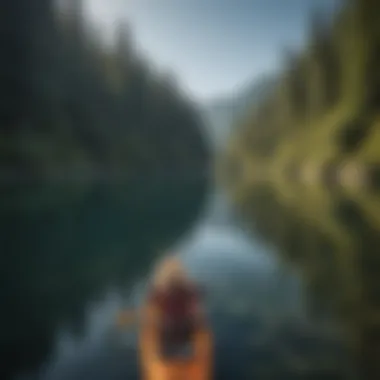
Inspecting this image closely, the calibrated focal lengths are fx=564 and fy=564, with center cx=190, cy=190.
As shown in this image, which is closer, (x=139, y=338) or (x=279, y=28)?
(x=139, y=338)

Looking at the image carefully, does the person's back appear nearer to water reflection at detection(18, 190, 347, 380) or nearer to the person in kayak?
the person in kayak

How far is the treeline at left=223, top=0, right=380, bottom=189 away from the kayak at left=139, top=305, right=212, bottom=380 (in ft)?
12.8

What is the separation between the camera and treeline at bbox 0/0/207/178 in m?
10.6

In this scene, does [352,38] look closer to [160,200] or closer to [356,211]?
[356,211]

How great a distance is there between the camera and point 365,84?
11.7 m

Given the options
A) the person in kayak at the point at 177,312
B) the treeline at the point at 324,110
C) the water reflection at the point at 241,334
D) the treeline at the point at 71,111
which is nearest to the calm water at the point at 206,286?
the water reflection at the point at 241,334

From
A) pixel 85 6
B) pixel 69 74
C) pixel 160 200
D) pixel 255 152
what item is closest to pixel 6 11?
pixel 69 74

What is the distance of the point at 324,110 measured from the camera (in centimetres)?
1013

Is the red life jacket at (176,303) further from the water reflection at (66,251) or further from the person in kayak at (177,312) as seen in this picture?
the water reflection at (66,251)

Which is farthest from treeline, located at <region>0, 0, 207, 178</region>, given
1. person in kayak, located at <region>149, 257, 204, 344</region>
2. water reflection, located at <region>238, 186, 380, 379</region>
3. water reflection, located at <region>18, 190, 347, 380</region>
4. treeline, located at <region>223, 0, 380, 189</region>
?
person in kayak, located at <region>149, 257, 204, 344</region>

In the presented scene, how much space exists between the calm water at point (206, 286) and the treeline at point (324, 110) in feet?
3.87

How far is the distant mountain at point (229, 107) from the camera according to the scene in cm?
597

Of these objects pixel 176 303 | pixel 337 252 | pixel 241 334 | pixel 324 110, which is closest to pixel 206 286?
pixel 241 334

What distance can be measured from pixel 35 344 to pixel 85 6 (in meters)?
3.65
